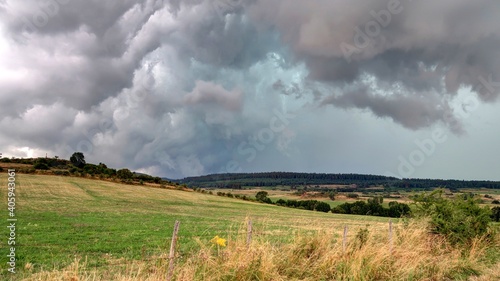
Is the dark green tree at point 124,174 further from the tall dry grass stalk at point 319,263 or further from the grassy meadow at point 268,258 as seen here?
the tall dry grass stalk at point 319,263

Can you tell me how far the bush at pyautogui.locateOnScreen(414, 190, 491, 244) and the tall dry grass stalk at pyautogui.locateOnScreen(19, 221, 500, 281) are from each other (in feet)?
4.36

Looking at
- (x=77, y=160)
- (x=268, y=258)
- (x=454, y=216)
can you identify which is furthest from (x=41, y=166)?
(x=268, y=258)

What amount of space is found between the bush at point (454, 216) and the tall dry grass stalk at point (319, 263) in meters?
1.33

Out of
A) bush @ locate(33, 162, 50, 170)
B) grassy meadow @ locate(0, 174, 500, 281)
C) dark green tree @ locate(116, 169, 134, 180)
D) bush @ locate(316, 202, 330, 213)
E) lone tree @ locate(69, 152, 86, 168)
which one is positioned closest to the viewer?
grassy meadow @ locate(0, 174, 500, 281)

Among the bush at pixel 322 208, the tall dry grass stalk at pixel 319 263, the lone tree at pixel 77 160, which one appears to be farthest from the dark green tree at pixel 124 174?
the tall dry grass stalk at pixel 319 263

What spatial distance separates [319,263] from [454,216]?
30.5 ft

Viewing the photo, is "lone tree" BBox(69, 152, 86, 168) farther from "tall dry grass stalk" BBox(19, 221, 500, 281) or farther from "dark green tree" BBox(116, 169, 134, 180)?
"tall dry grass stalk" BBox(19, 221, 500, 281)

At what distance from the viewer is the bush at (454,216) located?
16.5 m

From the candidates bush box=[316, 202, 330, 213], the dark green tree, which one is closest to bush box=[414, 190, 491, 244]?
bush box=[316, 202, 330, 213]

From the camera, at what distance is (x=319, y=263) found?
34.3 feet

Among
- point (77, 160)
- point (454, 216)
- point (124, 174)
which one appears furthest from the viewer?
point (77, 160)

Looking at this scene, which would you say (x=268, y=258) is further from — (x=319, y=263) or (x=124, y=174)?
(x=124, y=174)

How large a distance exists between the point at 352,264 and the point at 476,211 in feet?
36.4

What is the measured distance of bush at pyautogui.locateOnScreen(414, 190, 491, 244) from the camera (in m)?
16.5
